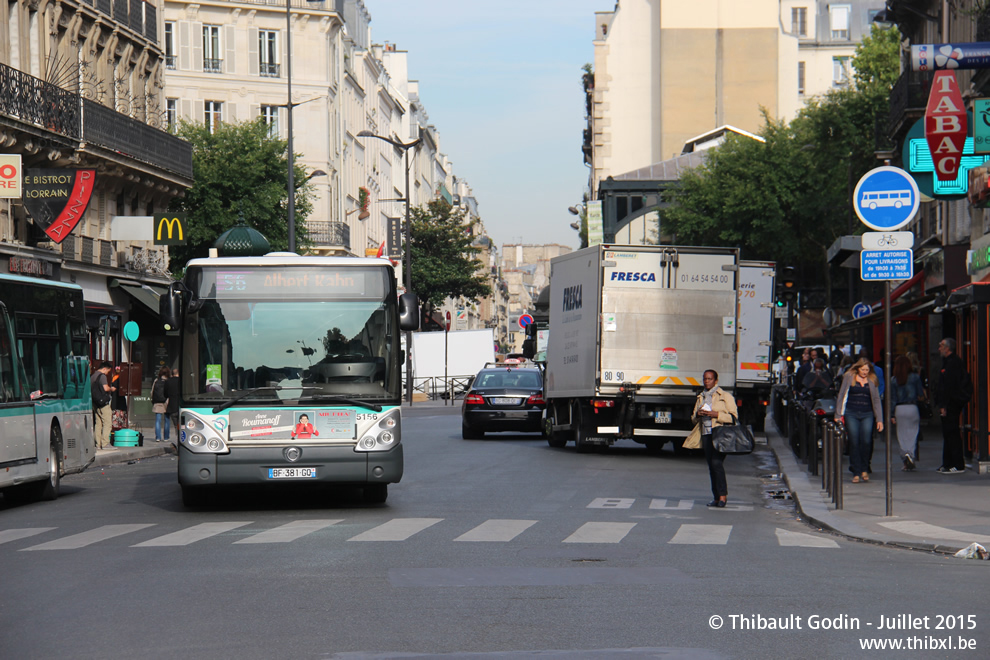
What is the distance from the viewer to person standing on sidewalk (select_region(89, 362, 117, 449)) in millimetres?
30562

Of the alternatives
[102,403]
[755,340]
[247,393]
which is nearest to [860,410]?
[247,393]

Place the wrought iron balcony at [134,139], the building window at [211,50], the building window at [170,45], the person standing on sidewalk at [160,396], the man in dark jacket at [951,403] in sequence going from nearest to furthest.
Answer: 1. the man in dark jacket at [951,403]
2. the person standing on sidewalk at [160,396]
3. the wrought iron balcony at [134,139]
4. the building window at [170,45]
5. the building window at [211,50]

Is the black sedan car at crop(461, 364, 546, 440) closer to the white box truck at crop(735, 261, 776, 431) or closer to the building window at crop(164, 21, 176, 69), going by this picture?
the white box truck at crop(735, 261, 776, 431)

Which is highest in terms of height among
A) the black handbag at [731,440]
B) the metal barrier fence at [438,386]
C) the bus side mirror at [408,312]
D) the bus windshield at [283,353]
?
the bus side mirror at [408,312]

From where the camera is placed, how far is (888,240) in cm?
1534

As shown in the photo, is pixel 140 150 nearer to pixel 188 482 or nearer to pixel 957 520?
pixel 188 482

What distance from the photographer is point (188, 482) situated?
16125 mm

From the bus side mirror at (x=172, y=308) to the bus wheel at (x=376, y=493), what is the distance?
2.89 metres

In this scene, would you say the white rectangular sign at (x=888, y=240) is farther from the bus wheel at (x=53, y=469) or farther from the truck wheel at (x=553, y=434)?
the truck wheel at (x=553, y=434)

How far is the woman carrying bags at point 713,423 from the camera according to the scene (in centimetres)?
1709

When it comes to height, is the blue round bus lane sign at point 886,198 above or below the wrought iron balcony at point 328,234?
below

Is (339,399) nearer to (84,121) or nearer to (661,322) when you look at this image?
(661,322)

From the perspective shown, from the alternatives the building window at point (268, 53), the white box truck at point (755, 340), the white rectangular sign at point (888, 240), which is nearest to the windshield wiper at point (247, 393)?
the white rectangular sign at point (888, 240)

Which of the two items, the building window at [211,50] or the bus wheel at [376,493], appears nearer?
the bus wheel at [376,493]
